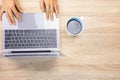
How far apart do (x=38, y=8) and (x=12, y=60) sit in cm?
25

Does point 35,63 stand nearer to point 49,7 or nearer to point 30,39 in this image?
point 30,39

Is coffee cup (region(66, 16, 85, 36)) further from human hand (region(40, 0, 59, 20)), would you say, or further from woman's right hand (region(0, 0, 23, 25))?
woman's right hand (region(0, 0, 23, 25))

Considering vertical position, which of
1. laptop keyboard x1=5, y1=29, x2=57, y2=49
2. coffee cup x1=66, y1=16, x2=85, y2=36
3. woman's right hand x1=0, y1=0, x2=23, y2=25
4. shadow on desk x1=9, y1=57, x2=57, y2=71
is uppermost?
woman's right hand x1=0, y1=0, x2=23, y2=25

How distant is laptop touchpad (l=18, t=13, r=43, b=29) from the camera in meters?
1.18

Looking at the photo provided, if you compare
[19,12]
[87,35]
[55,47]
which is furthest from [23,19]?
[87,35]

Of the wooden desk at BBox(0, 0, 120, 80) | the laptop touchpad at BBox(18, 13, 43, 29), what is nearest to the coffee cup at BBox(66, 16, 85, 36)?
the wooden desk at BBox(0, 0, 120, 80)

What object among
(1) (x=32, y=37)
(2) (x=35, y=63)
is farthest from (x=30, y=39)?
(2) (x=35, y=63)

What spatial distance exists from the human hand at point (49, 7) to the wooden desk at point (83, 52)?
1.4 inches

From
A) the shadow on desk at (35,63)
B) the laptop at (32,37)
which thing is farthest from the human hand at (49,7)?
the shadow on desk at (35,63)

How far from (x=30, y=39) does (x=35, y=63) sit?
114 mm

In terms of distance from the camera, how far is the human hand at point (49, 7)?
119cm

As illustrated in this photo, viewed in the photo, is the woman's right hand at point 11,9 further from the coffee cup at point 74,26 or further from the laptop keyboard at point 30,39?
the coffee cup at point 74,26

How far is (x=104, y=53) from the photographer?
1.24 m

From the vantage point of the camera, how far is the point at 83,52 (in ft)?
4.04
